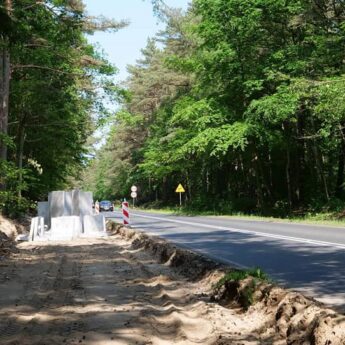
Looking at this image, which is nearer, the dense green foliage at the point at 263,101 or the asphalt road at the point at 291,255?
the asphalt road at the point at 291,255

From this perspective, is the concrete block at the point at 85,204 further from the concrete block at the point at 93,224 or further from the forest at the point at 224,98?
the forest at the point at 224,98

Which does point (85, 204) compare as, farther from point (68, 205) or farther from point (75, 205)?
point (68, 205)

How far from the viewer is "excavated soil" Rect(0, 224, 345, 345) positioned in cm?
545

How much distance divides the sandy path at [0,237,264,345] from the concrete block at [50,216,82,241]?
7.28 meters

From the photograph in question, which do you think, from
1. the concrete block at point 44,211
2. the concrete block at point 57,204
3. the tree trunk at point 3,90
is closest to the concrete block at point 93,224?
the concrete block at point 57,204

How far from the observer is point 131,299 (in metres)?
7.72

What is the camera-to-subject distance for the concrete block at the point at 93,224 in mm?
20453

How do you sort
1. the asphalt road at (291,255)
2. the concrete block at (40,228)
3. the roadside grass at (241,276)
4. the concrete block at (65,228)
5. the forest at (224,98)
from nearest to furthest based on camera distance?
the roadside grass at (241,276), the asphalt road at (291,255), the concrete block at (40,228), the concrete block at (65,228), the forest at (224,98)

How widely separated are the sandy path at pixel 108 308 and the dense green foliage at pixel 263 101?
14.8m

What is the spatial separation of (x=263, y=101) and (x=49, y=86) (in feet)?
40.2

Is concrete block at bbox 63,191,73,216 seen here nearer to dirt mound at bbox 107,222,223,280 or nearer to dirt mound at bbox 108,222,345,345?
dirt mound at bbox 107,222,223,280

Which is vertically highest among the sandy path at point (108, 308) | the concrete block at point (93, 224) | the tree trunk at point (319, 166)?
the tree trunk at point (319, 166)

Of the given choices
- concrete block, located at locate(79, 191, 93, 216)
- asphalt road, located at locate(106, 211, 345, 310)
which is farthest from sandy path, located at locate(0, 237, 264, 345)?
concrete block, located at locate(79, 191, 93, 216)

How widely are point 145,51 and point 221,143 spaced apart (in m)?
43.7
